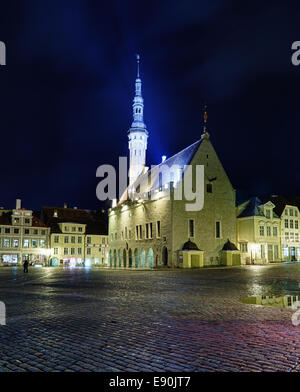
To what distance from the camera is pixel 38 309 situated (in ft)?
34.7

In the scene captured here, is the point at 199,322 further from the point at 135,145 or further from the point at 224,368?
the point at 135,145

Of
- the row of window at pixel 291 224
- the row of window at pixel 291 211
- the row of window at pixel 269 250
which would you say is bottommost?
the row of window at pixel 269 250

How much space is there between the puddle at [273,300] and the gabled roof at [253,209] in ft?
139

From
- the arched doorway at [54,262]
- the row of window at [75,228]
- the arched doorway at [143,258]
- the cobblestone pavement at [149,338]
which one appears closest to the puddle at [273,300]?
the cobblestone pavement at [149,338]

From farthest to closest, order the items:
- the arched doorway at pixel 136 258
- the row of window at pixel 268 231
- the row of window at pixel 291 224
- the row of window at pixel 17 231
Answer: the row of window at pixel 17 231 < the row of window at pixel 291 224 < the arched doorway at pixel 136 258 < the row of window at pixel 268 231

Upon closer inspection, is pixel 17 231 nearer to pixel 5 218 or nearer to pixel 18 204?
pixel 5 218

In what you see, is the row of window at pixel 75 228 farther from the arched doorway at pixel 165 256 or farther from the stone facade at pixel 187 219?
the arched doorway at pixel 165 256

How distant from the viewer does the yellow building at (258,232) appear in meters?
54.3

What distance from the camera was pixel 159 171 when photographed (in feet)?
196

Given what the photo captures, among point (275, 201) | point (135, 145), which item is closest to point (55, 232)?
point (135, 145)

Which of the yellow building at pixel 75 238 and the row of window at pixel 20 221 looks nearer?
the row of window at pixel 20 221

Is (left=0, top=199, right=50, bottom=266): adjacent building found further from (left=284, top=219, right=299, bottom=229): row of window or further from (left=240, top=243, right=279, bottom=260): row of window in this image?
(left=284, top=219, right=299, bottom=229): row of window

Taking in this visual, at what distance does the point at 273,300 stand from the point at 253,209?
44337mm

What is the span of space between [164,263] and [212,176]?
1307 cm
